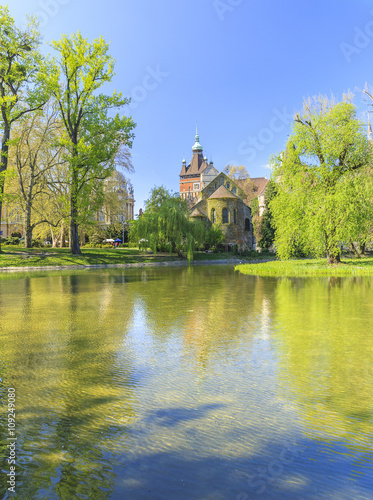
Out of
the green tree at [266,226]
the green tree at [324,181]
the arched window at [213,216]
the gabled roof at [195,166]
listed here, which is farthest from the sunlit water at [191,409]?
the gabled roof at [195,166]

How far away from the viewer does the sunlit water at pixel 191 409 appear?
2.67 m

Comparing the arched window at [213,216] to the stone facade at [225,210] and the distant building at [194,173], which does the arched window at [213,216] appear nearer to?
the stone facade at [225,210]

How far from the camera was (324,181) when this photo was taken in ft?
84.7

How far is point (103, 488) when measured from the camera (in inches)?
102

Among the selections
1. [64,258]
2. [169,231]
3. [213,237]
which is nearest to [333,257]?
[169,231]

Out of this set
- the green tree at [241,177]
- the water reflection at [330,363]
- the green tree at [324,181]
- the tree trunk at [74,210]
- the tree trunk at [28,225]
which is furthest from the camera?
the green tree at [241,177]

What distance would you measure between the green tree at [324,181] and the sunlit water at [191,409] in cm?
1698

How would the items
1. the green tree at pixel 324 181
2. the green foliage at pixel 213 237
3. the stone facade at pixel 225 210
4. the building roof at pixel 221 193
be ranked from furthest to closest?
1. the stone facade at pixel 225 210
2. the building roof at pixel 221 193
3. the green foliage at pixel 213 237
4. the green tree at pixel 324 181

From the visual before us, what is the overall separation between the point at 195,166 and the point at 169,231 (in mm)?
85084

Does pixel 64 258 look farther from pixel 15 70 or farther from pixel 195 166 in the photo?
pixel 195 166

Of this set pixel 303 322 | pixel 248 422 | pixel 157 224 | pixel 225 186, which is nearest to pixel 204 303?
pixel 303 322

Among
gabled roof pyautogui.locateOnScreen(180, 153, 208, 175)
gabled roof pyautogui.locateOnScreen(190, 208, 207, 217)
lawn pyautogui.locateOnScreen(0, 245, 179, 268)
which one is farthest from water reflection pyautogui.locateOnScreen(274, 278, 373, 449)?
gabled roof pyautogui.locateOnScreen(180, 153, 208, 175)

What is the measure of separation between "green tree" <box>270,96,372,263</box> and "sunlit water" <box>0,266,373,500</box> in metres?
17.0

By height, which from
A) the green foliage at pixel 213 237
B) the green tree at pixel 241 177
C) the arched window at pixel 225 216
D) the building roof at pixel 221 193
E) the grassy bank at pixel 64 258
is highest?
the green tree at pixel 241 177
